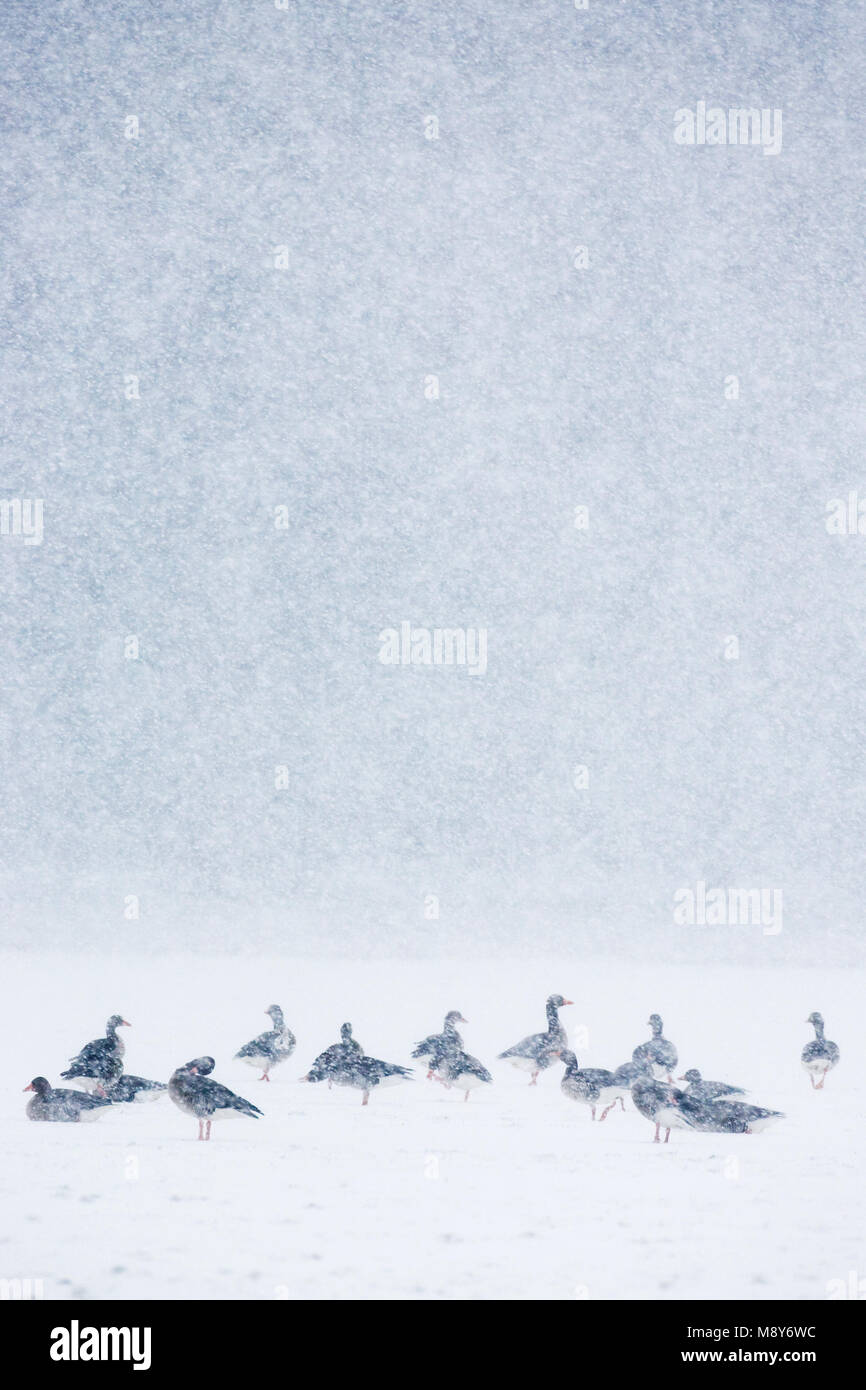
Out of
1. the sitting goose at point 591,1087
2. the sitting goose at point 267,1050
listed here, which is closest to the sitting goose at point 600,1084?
the sitting goose at point 591,1087

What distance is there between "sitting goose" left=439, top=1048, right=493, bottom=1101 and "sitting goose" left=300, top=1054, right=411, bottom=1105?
319 millimetres

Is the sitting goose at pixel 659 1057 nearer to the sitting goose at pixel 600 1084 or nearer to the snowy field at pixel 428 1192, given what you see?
the sitting goose at pixel 600 1084

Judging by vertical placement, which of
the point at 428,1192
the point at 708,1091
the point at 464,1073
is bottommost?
the point at 428,1192

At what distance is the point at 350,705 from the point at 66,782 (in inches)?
1386

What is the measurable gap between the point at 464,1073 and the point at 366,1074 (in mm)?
795

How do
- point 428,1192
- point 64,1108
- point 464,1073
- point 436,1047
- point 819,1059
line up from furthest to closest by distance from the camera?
1. point 436,1047
2. point 819,1059
3. point 464,1073
4. point 64,1108
5. point 428,1192

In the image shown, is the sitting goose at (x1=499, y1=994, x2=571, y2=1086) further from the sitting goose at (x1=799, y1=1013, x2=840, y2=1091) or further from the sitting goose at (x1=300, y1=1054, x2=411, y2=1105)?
the sitting goose at (x1=799, y1=1013, x2=840, y2=1091)

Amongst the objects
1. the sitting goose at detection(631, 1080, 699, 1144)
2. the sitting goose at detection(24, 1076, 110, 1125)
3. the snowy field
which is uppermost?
the sitting goose at detection(631, 1080, 699, 1144)

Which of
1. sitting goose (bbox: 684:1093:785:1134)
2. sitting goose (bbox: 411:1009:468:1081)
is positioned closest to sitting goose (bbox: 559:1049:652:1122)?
sitting goose (bbox: 684:1093:785:1134)

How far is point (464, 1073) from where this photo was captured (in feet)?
32.8

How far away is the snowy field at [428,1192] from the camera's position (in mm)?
6094

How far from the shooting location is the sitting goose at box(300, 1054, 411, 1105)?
9859 mm

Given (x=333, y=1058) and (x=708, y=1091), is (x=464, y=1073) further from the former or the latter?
(x=708, y=1091)

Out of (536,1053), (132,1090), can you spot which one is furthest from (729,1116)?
(132,1090)
